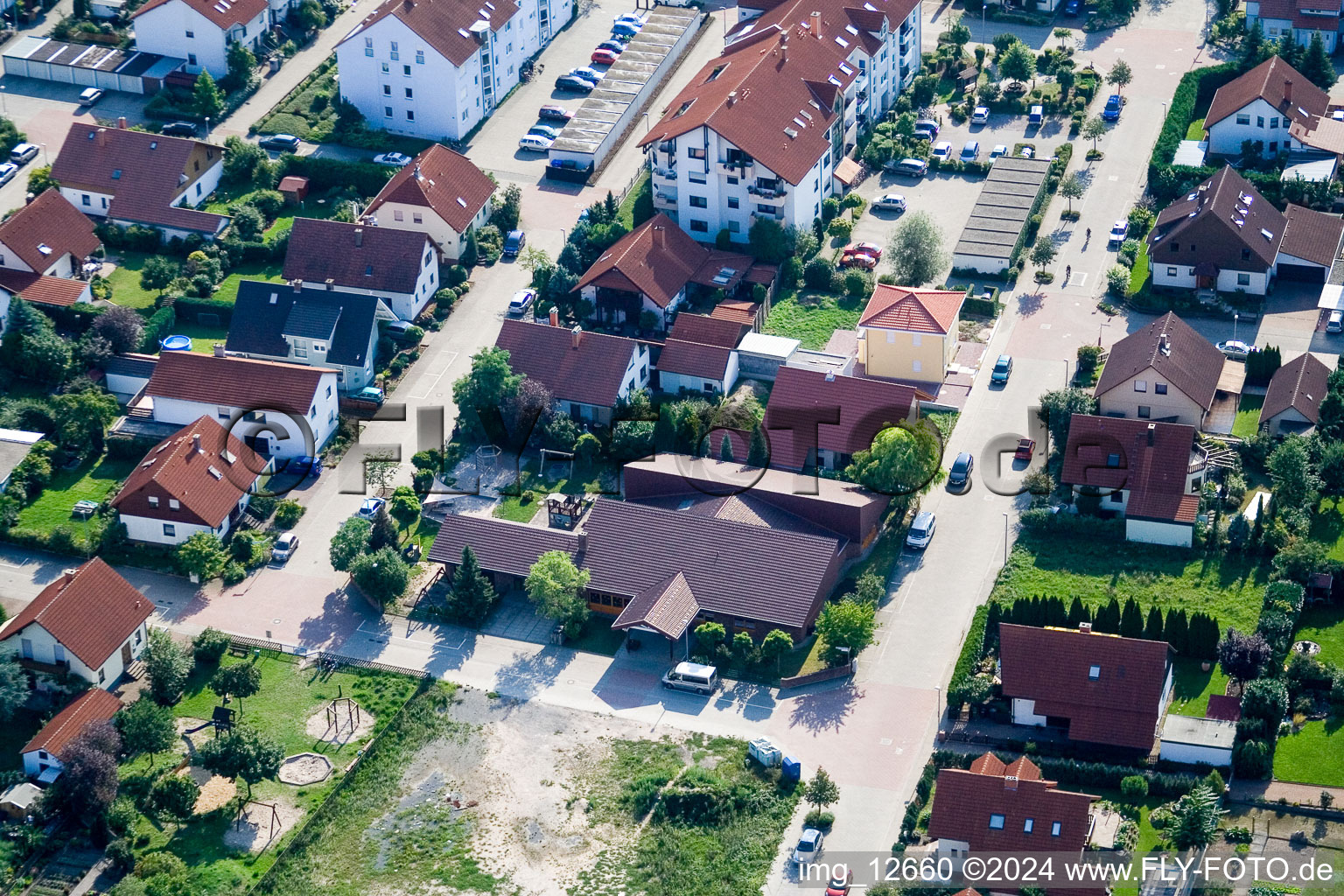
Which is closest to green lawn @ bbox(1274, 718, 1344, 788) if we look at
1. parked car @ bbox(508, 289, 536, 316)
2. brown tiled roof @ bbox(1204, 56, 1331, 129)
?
parked car @ bbox(508, 289, 536, 316)

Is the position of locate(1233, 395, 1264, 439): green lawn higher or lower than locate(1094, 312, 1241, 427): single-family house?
lower

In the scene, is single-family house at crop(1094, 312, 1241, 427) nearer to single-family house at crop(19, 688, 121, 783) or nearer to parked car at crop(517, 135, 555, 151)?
parked car at crop(517, 135, 555, 151)

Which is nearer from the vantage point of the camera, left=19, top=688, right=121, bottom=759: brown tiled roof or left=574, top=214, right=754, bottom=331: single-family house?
left=19, top=688, right=121, bottom=759: brown tiled roof

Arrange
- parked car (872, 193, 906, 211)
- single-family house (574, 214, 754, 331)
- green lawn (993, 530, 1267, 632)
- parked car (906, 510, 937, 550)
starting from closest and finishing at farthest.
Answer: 1. green lawn (993, 530, 1267, 632)
2. parked car (906, 510, 937, 550)
3. single-family house (574, 214, 754, 331)
4. parked car (872, 193, 906, 211)

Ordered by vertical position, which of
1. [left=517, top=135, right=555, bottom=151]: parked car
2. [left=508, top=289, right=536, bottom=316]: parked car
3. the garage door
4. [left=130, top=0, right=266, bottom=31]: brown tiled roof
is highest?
[left=130, top=0, right=266, bottom=31]: brown tiled roof

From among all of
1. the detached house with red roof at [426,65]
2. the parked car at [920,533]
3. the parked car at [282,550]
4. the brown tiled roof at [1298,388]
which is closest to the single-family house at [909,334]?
the parked car at [920,533]

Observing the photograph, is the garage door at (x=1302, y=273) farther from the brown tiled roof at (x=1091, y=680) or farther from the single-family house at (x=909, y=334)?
the brown tiled roof at (x=1091, y=680)

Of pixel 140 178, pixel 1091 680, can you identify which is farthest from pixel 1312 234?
pixel 140 178
